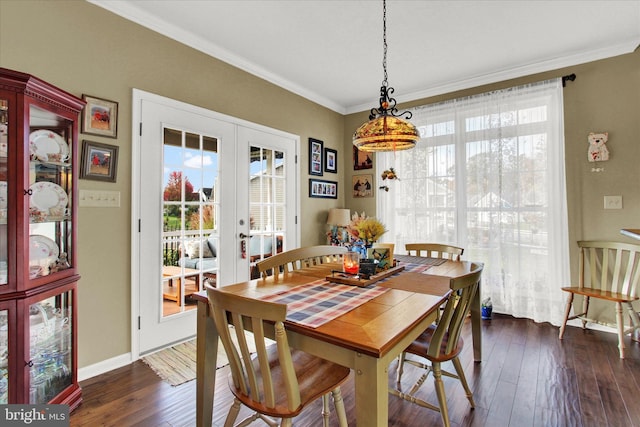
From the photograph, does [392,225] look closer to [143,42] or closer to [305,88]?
[305,88]

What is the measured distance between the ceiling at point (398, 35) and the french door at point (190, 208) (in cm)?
64

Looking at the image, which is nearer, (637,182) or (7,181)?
(7,181)

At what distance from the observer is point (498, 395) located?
1905 millimetres

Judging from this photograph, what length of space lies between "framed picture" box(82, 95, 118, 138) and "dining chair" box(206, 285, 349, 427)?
5.53ft

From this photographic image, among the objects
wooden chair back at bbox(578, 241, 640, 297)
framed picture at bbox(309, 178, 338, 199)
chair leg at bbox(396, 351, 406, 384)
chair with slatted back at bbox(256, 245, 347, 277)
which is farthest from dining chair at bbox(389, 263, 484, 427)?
framed picture at bbox(309, 178, 338, 199)

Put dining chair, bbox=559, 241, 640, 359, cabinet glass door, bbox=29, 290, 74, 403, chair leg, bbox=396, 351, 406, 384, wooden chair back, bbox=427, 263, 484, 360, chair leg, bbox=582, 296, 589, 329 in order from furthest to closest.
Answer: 1. chair leg, bbox=582, 296, 589, 329
2. dining chair, bbox=559, 241, 640, 359
3. chair leg, bbox=396, 351, 406, 384
4. cabinet glass door, bbox=29, 290, 74, 403
5. wooden chair back, bbox=427, 263, 484, 360

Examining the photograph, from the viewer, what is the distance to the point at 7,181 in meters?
1.48

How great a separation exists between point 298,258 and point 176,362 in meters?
1.26

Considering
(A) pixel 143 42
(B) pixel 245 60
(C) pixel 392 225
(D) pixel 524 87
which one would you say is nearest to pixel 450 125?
(D) pixel 524 87

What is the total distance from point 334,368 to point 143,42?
2654mm

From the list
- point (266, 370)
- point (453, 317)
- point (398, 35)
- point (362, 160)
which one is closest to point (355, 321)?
point (266, 370)

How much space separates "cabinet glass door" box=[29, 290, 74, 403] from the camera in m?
1.58

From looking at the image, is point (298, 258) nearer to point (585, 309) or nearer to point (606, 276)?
point (585, 309)

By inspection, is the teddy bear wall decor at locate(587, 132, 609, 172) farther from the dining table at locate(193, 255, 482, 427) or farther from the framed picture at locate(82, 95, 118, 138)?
the framed picture at locate(82, 95, 118, 138)
